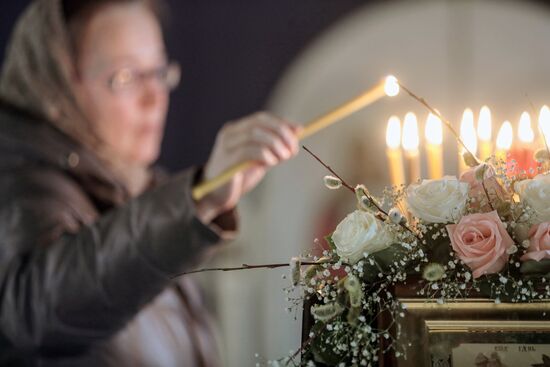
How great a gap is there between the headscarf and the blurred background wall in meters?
1.10

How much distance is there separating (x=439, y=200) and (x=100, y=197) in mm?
895

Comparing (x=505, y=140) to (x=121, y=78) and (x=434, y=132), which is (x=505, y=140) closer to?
(x=434, y=132)

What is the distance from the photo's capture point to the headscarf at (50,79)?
1.66 m

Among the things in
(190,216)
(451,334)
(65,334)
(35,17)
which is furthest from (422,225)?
(35,17)

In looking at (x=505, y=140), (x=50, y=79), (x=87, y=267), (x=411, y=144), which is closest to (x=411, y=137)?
(x=411, y=144)

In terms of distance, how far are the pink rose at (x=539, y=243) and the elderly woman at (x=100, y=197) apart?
44 cm

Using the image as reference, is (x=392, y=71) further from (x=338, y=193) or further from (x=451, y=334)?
(x=451, y=334)

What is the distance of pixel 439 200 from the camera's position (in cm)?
84

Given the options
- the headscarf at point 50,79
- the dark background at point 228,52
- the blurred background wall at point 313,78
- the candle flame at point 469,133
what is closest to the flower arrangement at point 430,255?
the candle flame at point 469,133

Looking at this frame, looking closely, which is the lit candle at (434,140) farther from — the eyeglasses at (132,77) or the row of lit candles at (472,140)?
the eyeglasses at (132,77)

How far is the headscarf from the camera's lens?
65.2 inches

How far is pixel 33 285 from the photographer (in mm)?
1346

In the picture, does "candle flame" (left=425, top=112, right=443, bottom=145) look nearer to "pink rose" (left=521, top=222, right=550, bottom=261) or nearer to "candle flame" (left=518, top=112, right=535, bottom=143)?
"candle flame" (left=518, top=112, right=535, bottom=143)

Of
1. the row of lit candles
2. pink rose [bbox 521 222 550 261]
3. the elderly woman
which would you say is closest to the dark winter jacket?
the elderly woman
